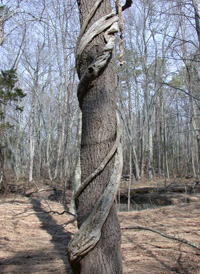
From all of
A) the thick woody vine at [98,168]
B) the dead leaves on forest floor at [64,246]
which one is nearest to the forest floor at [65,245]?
the dead leaves on forest floor at [64,246]

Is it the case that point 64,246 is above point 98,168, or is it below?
below

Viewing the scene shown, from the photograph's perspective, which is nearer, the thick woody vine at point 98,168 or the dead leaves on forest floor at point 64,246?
the thick woody vine at point 98,168

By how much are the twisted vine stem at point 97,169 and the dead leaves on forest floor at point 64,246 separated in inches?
41.9

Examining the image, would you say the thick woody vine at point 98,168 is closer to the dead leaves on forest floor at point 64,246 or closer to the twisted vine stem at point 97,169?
the twisted vine stem at point 97,169

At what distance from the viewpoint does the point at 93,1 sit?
1.60 m

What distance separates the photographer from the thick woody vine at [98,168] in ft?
4.15

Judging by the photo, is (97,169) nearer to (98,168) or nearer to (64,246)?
(98,168)

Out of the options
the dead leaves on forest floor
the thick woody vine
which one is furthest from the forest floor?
the thick woody vine

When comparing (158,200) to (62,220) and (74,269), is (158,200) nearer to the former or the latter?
Answer: (62,220)

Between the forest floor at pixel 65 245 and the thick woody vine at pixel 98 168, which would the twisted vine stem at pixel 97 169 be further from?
the forest floor at pixel 65 245

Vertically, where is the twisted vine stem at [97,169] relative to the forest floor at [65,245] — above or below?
above

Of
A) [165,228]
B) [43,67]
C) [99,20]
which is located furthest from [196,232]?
[43,67]

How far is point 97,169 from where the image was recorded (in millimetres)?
1369

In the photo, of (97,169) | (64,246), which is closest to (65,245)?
(64,246)
